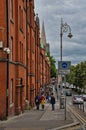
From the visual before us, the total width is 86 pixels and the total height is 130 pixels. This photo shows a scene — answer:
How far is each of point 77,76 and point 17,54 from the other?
346 ft

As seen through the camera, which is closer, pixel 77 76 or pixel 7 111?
pixel 7 111

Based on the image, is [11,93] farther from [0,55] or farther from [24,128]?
[24,128]

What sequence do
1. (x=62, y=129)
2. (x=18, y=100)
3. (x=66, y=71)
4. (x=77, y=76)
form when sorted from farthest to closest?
(x=77, y=76) → (x=18, y=100) → (x=66, y=71) → (x=62, y=129)

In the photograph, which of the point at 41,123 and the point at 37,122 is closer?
the point at 41,123

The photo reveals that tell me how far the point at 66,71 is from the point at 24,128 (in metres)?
7.23

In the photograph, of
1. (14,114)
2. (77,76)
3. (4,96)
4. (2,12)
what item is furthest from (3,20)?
(77,76)

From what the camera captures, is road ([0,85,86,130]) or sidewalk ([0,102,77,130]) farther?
road ([0,85,86,130])

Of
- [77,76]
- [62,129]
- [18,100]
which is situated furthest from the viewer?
[77,76]

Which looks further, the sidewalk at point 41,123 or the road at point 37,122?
the road at point 37,122

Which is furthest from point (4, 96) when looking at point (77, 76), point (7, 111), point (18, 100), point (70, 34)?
point (77, 76)

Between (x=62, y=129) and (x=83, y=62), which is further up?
(x=83, y=62)

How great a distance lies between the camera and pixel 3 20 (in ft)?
103

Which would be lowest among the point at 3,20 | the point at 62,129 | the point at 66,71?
the point at 62,129

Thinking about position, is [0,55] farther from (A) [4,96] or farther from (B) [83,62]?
(B) [83,62]
